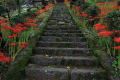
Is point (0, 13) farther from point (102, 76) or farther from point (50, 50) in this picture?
point (102, 76)

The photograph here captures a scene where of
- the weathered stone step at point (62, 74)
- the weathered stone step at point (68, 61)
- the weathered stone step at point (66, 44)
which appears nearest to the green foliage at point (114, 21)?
the weathered stone step at point (66, 44)

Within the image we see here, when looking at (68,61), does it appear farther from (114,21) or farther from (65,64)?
(114,21)

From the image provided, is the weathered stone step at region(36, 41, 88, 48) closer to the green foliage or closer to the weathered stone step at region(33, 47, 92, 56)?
the weathered stone step at region(33, 47, 92, 56)

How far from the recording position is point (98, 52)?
2645 millimetres

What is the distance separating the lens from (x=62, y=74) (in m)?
2.24

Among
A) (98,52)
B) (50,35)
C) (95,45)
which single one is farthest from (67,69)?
(50,35)

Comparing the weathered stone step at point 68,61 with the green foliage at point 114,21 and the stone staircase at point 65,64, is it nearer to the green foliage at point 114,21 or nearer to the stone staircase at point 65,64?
the stone staircase at point 65,64

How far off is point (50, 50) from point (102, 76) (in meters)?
1.53

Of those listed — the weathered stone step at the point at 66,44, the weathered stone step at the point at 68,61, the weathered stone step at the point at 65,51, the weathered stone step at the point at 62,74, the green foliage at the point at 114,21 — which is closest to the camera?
the weathered stone step at the point at 62,74

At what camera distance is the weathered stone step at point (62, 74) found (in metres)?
2.20

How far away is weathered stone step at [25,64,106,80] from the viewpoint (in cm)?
220

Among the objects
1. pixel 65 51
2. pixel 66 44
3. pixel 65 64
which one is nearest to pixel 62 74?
pixel 65 64

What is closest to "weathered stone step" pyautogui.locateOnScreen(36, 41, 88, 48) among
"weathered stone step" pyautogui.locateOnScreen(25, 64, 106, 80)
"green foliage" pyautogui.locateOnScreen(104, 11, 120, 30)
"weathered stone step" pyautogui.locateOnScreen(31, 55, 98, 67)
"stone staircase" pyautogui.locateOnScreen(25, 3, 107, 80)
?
"stone staircase" pyautogui.locateOnScreen(25, 3, 107, 80)

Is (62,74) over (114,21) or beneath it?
beneath
